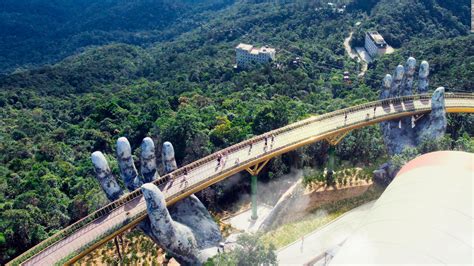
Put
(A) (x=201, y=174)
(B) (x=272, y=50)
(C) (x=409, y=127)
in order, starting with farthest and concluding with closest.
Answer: (B) (x=272, y=50), (C) (x=409, y=127), (A) (x=201, y=174)

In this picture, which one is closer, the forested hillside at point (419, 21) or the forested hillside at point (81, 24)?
the forested hillside at point (419, 21)

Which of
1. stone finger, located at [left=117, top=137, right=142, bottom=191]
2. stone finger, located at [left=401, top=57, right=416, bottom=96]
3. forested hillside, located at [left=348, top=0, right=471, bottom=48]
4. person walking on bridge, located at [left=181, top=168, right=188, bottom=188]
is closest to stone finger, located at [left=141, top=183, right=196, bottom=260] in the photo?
person walking on bridge, located at [left=181, top=168, right=188, bottom=188]

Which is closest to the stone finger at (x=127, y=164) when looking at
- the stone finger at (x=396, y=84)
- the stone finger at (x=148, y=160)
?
the stone finger at (x=148, y=160)

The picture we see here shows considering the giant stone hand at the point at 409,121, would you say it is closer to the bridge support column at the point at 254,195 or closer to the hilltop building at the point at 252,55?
the bridge support column at the point at 254,195

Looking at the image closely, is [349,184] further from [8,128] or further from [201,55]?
[201,55]

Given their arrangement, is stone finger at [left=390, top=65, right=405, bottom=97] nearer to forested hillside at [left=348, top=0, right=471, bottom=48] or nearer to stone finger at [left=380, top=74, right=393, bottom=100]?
stone finger at [left=380, top=74, right=393, bottom=100]

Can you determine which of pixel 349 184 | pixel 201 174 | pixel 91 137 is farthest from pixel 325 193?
pixel 91 137
